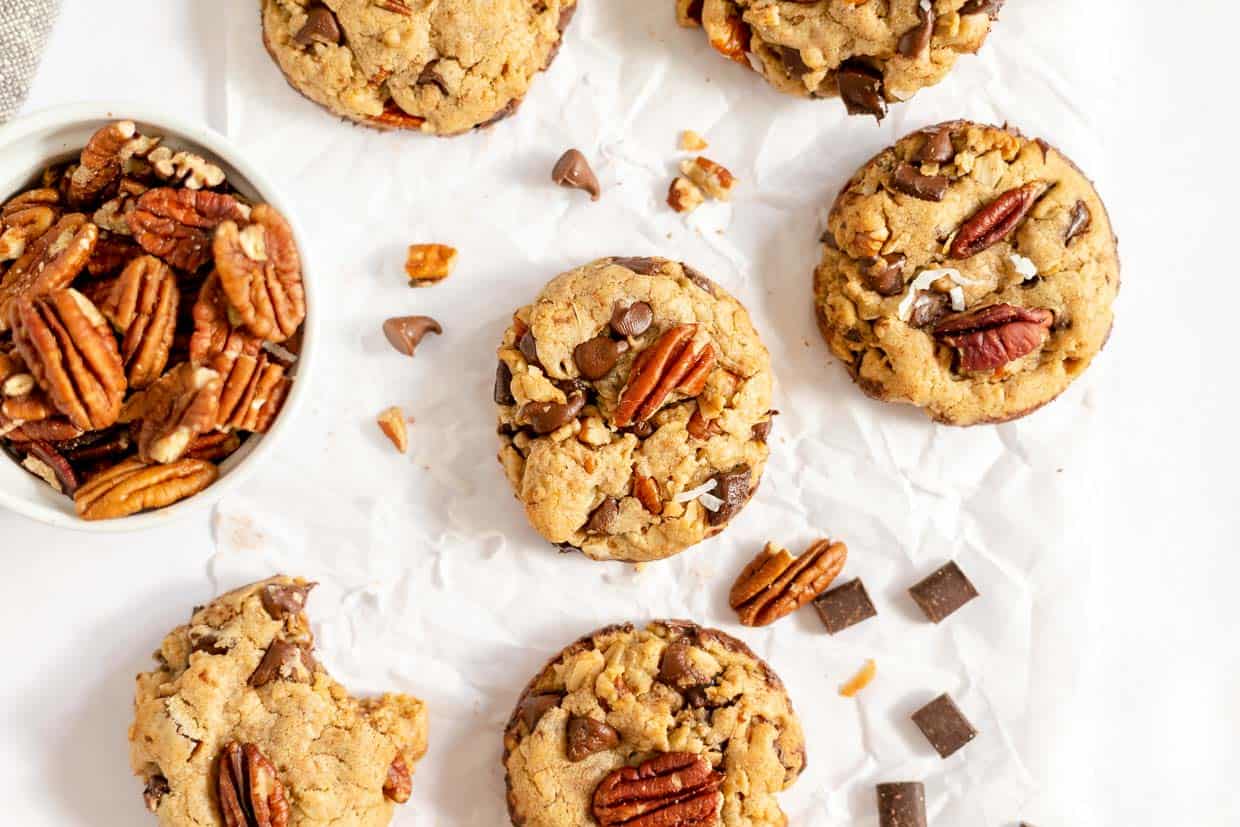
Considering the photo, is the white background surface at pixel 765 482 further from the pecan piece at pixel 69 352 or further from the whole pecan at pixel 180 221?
the pecan piece at pixel 69 352

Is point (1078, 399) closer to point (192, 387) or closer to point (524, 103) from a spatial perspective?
point (524, 103)

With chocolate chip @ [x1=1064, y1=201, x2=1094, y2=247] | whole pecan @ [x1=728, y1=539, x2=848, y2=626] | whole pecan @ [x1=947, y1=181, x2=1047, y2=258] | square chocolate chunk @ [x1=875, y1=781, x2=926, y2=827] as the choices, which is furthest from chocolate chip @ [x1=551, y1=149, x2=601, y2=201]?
square chocolate chunk @ [x1=875, y1=781, x2=926, y2=827]

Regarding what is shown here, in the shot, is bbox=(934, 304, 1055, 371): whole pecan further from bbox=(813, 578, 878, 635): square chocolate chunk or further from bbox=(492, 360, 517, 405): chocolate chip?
bbox=(492, 360, 517, 405): chocolate chip

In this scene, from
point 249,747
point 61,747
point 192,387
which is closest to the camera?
point 192,387

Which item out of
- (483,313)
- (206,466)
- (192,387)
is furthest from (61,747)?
(483,313)

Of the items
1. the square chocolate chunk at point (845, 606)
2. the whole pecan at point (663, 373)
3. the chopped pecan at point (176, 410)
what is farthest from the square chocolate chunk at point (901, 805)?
the chopped pecan at point (176, 410)

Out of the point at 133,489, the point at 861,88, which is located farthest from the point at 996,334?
the point at 133,489

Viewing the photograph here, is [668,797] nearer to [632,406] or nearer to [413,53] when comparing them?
[632,406]
